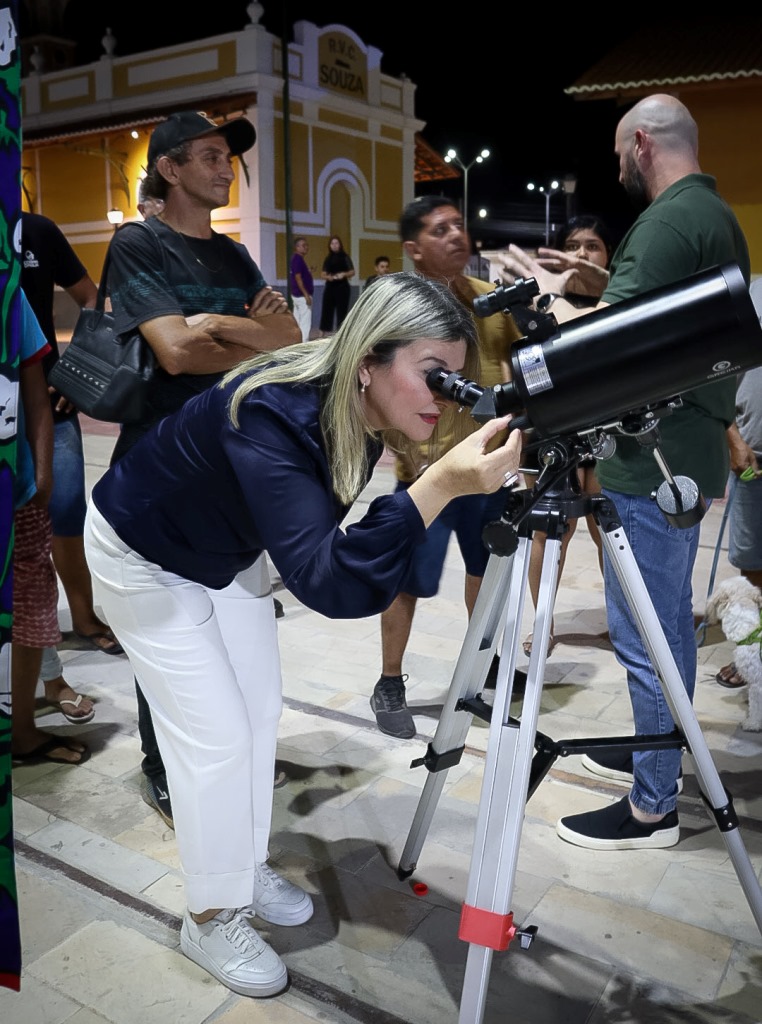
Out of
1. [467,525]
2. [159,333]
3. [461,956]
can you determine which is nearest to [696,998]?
[461,956]

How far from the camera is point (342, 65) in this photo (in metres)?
20.2

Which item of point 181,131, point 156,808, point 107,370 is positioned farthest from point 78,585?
point 181,131

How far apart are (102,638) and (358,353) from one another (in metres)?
2.83

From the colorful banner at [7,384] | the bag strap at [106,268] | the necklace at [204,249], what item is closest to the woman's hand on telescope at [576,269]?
the necklace at [204,249]

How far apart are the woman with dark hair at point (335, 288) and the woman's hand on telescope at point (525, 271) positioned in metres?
15.1

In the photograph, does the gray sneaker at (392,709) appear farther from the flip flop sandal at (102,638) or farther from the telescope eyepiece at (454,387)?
the telescope eyepiece at (454,387)

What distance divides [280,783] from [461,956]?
0.98 metres

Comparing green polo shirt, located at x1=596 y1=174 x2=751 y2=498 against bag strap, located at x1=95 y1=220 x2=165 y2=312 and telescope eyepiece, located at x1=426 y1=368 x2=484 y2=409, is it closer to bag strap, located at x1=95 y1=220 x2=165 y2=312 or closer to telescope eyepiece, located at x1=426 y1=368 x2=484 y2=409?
telescope eyepiece, located at x1=426 y1=368 x2=484 y2=409

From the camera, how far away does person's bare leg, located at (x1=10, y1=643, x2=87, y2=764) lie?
3.00 metres

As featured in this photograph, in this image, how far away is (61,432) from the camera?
381 centimetres

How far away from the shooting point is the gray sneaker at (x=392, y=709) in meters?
3.27

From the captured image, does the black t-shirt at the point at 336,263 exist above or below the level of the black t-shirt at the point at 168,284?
above

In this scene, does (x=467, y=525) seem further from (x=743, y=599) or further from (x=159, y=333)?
(x=159, y=333)

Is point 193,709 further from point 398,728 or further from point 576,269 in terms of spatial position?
point 576,269
